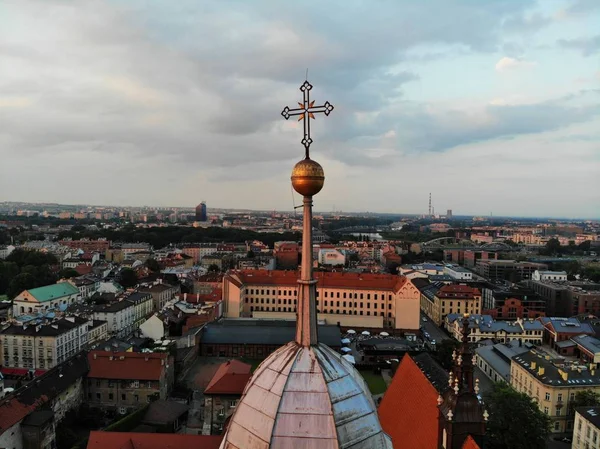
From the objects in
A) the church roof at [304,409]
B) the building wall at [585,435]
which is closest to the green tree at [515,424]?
the building wall at [585,435]

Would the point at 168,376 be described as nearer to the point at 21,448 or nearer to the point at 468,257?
the point at 21,448

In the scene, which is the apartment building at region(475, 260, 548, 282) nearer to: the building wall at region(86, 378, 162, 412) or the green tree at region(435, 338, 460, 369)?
the green tree at region(435, 338, 460, 369)

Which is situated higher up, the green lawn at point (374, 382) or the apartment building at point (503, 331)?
the apartment building at point (503, 331)

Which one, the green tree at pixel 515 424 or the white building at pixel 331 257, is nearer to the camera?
the green tree at pixel 515 424

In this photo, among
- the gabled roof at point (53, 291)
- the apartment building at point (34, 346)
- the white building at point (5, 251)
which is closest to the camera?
the apartment building at point (34, 346)

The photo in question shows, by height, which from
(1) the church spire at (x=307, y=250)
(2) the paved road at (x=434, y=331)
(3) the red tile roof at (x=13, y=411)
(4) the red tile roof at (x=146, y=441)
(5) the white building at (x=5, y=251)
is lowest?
(2) the paved road at (x=434, y=331)

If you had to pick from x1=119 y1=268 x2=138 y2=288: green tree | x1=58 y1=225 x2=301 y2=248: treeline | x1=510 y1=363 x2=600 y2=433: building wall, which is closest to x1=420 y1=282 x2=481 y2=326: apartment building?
x1=510 y1=363 x2=600 y2=433: building wall

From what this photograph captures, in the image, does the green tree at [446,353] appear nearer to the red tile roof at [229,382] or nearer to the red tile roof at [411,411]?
the red tile roof at [229,382]
